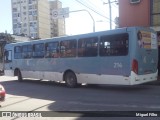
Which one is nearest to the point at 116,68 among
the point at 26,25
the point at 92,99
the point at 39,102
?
the point at 92,99

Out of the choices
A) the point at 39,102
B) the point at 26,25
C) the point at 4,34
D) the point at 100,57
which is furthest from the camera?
the point at 26,25

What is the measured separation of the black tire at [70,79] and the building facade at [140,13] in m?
6.72

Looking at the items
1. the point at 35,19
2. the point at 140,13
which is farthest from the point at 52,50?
the point at 35,19

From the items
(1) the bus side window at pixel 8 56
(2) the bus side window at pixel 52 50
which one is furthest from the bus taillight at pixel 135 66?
(1) the bus side window at pixel 8 56

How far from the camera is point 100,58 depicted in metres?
14.5

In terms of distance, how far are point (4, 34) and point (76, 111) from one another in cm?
4104

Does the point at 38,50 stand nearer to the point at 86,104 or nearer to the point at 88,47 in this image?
the point at 88,47

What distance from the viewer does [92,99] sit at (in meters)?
11.8

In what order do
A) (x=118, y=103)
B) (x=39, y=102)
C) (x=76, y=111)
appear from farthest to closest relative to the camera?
(x=39, y=102) → (x=118, y=103) → (x=76, y=111)

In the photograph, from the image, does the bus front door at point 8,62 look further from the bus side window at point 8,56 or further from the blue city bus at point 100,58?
the blue city bus at point 100,58

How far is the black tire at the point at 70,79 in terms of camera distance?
16078mm

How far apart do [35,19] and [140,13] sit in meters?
90.2

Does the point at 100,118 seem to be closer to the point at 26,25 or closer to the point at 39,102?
the point at 39,102

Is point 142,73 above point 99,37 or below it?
below
